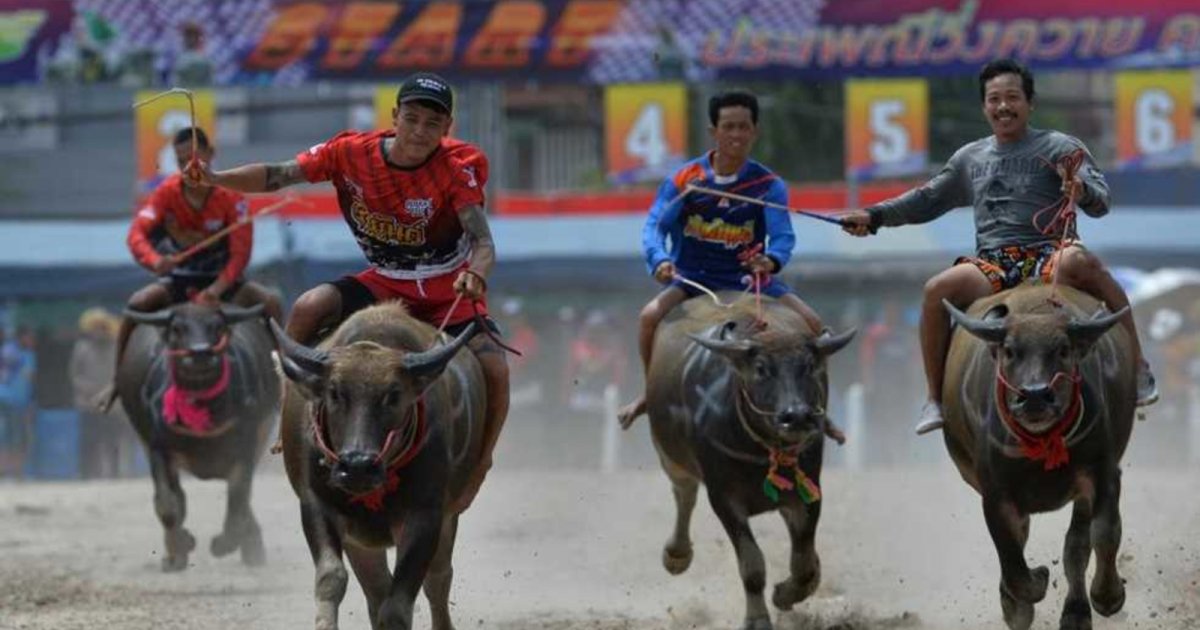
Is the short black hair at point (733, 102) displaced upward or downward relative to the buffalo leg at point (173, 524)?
upward

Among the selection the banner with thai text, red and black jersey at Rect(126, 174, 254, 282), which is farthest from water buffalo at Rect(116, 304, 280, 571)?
the banner with thai text

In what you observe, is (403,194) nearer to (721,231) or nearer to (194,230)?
(721,231)

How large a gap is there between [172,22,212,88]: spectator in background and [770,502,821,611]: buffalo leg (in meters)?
16.2

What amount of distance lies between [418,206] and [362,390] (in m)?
1.31

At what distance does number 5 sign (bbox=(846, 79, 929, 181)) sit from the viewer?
24.4 meters

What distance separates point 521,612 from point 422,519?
3124mm

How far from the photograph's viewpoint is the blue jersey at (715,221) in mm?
10953

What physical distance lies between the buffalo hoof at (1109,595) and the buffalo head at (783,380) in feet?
4.42

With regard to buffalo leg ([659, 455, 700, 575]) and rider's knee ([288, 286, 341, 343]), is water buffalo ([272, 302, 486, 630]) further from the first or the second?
buffalo leg ([659, 455, 700, 575])

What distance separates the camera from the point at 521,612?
10.8m

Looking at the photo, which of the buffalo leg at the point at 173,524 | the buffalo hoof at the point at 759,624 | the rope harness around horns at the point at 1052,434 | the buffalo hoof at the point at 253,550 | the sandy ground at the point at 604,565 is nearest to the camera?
the rope harness around horns at the point at 1052,434

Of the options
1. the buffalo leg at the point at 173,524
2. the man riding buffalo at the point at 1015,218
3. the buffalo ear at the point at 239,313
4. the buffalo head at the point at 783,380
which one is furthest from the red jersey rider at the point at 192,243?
the man riding buffalo at the point at 1015,218

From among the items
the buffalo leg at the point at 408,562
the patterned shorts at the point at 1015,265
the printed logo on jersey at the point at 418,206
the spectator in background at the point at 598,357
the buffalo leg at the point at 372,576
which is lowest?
the spectator in background at the point at 598,357

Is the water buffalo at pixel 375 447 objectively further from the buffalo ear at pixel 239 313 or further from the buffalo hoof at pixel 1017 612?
the buffalo ear at pixel 239 313
